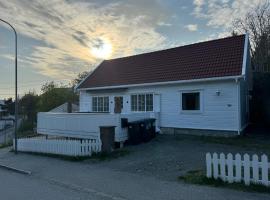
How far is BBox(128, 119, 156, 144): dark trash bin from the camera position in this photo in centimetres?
1681

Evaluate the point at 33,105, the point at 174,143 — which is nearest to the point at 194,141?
the point at 174,143

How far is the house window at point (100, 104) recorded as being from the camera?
23.7 metres

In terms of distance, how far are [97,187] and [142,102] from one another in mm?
12699

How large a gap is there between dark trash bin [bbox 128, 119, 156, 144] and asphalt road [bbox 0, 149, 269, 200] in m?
4.65

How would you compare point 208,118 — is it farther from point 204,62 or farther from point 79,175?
point 79,175

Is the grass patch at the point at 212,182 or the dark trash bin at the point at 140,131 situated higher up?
the dark trash bin at the point at 140,131

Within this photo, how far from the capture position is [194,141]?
54.5ft

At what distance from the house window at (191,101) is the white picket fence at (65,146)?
21.9 ft

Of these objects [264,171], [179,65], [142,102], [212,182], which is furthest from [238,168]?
[142,102]

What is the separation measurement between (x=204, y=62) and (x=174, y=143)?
6.03 m

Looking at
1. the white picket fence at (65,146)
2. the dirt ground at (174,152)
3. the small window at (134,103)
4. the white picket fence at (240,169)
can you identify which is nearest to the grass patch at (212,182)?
the white picket fence at (240,169)

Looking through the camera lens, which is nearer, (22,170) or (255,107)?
(22,170)

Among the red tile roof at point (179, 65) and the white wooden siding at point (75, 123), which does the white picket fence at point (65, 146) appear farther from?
the red tile roof at point (179, 65)

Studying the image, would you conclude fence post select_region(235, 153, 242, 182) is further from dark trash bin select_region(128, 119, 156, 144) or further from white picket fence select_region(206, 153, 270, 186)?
dark trash bin select_region(128, 119, 156, 144)
